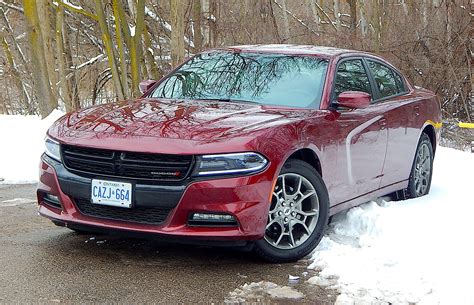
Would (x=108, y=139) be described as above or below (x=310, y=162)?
above

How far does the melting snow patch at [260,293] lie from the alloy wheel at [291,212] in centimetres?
47

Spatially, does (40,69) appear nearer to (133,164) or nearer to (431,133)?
(431,133)

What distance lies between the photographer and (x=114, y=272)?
4383 mm

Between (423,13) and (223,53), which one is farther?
(423,13)

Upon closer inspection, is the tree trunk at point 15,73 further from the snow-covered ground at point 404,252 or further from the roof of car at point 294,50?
the snow-covered ground at point 404,252

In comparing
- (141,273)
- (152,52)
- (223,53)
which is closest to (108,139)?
(141,273)

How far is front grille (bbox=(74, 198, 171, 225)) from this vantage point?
4.35 m

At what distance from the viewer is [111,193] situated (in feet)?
14.4

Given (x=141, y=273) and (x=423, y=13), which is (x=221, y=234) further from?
(x=423, y=13)

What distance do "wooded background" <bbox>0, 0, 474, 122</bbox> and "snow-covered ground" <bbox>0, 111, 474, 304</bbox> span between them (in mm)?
8679

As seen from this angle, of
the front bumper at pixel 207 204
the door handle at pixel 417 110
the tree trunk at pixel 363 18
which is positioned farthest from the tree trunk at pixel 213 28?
the front bumper at pixel 207 204

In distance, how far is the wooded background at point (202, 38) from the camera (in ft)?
48.2

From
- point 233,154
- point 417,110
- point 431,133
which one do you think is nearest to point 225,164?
point 233,154

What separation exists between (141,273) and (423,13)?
54.3 feet
